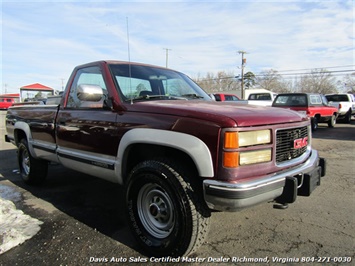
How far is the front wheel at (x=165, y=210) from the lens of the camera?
8.01 feet

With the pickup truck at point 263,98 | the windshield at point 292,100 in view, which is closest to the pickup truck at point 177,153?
Result: the windshield at point 292,100

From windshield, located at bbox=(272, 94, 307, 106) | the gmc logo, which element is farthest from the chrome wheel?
windshield, located at bbox=(272, 94, 307, 106)

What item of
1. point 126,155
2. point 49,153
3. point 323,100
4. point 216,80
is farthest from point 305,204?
point 216,80

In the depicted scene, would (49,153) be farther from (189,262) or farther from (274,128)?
(274,128)

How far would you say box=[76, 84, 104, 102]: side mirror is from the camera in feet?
10.1

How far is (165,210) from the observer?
9.05 ft

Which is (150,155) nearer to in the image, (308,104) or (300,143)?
(300,143)

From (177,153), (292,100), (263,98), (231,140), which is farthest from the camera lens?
(263,98)

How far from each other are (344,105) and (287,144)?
1700 centimetres

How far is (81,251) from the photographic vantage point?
281 centimetres

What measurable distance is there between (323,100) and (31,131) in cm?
1292

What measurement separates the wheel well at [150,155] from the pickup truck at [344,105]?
1661 cm

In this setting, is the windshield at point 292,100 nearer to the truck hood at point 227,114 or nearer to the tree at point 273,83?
the truck hood at point 227,114

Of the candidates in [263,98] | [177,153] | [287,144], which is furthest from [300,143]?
[263,98]
